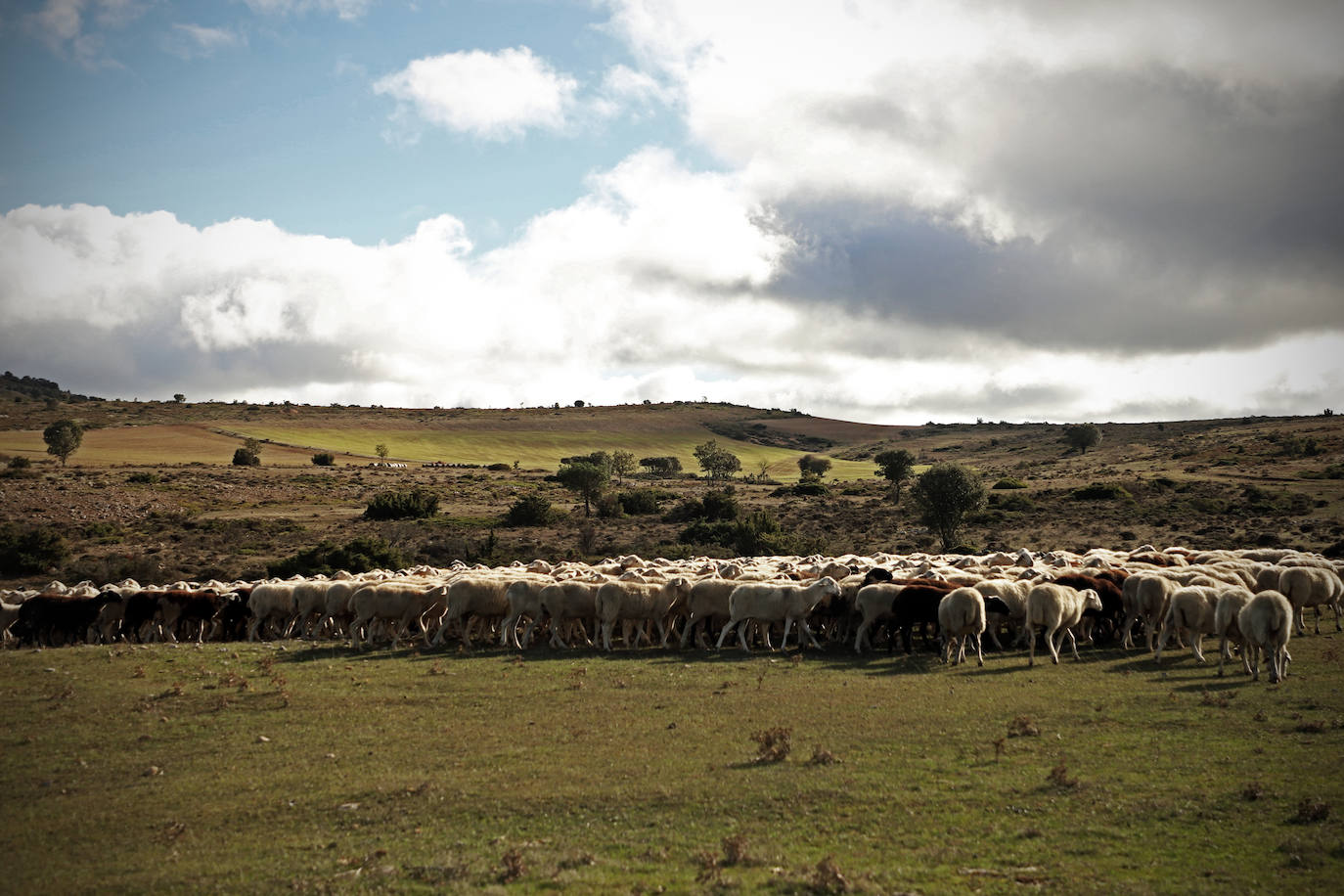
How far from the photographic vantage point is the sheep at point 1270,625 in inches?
614

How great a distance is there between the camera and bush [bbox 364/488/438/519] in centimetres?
5819

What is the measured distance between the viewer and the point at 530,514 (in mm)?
58594

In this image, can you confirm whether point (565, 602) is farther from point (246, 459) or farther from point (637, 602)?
point (246, 459)

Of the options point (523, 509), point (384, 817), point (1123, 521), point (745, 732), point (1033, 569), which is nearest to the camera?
point (384, 817)

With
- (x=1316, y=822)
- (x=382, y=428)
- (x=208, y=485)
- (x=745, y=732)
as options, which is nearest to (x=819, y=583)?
(x=745, y=732)

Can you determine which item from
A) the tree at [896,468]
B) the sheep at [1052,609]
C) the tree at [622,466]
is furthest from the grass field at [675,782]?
the tree at [622,466]

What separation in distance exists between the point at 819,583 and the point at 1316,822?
478 inches

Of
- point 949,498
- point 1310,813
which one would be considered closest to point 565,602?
point 1310,813

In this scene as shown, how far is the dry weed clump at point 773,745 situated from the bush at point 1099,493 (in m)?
53.0

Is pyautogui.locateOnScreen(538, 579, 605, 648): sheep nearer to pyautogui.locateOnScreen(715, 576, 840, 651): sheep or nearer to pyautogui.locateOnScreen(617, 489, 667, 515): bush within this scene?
pyautogui.locateOnScreen(715, 576, 840, 651): sheep

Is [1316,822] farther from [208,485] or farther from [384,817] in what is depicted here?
[208,485]

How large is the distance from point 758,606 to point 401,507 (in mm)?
43270

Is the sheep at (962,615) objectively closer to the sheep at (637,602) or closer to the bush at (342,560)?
the sheep at (637,602)

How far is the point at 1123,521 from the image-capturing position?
50.5 metres
